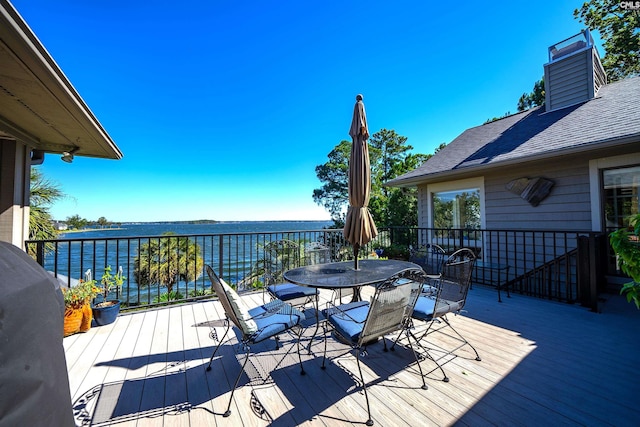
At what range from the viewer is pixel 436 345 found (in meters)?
2.72

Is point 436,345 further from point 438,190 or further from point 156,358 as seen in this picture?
point 438,190

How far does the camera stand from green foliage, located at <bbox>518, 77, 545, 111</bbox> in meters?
14.8

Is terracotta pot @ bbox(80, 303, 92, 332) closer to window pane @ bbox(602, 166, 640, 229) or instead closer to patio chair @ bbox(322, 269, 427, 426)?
patio chair @ bbox(322, 269, 427, 426)

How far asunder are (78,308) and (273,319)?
2569 millimetres

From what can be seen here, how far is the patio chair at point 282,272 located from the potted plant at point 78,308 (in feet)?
7.15

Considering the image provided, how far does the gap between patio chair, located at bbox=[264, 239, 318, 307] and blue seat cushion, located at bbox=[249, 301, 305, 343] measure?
50cm

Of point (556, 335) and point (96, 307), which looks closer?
point (556, 335)

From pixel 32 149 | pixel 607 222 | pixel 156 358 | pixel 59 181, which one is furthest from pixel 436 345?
pixel 59 181

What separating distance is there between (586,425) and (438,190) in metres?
6.06

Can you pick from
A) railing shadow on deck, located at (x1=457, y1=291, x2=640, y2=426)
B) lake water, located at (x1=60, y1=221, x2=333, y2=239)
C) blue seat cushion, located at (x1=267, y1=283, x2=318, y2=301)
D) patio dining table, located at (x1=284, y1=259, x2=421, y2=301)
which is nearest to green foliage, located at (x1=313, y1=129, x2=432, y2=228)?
lake water, located at (x1=60, y1=221, x2=333, y2=239)

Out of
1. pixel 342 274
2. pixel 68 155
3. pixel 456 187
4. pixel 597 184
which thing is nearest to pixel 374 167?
pixel 456 187

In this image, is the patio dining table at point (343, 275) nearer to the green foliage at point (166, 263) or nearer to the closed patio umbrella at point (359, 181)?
the closed patio umbrella at point (359, 181)

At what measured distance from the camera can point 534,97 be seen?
15.8 meters

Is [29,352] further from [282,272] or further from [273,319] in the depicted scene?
[282,272]
